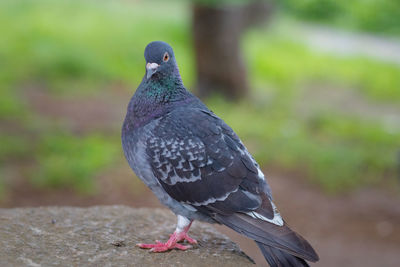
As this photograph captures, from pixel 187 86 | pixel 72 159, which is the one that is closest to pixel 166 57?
pixel 72 159

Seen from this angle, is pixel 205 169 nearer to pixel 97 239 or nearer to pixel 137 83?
pixel 97 239

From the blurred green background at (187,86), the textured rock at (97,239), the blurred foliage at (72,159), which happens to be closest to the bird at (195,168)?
the textured rock at (97,239)

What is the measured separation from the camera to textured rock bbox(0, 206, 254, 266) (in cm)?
332

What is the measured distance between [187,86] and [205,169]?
7.46 metres

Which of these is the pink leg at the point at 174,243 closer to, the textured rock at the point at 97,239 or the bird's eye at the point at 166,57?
the textured rock at the point at 97,239

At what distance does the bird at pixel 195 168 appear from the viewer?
3.31 m

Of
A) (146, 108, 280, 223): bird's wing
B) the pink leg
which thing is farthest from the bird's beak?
the pink leg

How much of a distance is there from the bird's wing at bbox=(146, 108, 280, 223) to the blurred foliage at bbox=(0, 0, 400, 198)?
11.7 feet

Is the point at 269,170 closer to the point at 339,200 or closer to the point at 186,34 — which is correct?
the point at 339,200

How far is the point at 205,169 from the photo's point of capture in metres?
3.37

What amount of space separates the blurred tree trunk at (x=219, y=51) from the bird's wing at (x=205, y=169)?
623 cm

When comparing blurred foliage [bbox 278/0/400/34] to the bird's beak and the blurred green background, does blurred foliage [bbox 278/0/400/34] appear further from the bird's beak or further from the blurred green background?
the bird's beak

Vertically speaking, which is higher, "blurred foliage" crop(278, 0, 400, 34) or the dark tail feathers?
"blurred foliage" crop(278, 0, 400, 34)

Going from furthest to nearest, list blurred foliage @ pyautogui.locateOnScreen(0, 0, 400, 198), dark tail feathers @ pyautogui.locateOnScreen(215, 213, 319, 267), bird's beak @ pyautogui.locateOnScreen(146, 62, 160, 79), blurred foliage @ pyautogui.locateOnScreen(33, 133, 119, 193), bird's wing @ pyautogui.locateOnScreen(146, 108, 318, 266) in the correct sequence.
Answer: blurred foliage @ pyautogui.locateOnScreen(0, 0, 400, 198) < blurred foliage @ pyautogui.locateOnScreen(33, 133, 119, 193) < bird's beak @ pyautogui.locateOnScreen(146, 62, 160, 79) < bird's wing @ pyautogui.locateOnScreen(146, 108, 318, 266) < dark tail feathers @ pyautogui.locateOnScreen(215, 213, 319, 267)
